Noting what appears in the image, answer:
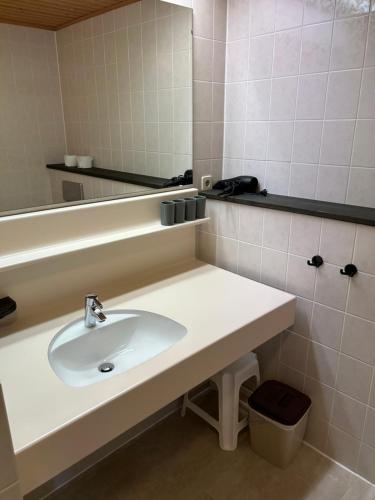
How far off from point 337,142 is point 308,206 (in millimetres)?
292

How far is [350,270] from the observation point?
144 cm

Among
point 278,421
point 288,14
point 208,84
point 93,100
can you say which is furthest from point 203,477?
point 288,14

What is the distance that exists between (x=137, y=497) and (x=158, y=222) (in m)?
1.21

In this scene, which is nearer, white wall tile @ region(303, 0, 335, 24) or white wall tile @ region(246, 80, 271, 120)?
white wall tile @ region(303, 0, 335, 24)

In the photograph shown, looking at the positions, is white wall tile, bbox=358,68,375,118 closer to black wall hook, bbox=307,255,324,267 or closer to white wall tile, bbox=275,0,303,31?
white wall tile, bbox=275,0,303,31

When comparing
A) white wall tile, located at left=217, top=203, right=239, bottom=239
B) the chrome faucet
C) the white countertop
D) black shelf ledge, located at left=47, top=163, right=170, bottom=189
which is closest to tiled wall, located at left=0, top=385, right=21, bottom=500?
the white countertop

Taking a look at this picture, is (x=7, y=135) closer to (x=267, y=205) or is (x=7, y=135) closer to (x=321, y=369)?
(x=267, y=205)

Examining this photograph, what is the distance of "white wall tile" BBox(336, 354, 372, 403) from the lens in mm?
1517

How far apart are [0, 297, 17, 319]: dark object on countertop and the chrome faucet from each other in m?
0.25

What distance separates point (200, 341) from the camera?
125cm

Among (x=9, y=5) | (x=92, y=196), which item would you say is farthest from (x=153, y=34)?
(x=92, y=196)

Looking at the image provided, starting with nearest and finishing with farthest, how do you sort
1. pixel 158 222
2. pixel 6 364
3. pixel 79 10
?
pixel 6 364, pixel 79 10, pixel 158 222

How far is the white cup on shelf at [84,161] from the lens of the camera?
148 centimetres

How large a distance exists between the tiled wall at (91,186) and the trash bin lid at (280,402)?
110 centimetres
